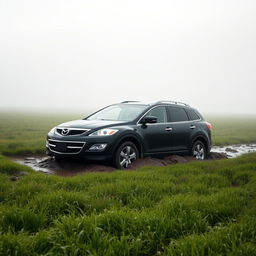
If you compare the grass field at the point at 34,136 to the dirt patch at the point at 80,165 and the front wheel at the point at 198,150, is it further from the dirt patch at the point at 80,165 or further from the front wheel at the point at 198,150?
the front wheel at the point at 198,150

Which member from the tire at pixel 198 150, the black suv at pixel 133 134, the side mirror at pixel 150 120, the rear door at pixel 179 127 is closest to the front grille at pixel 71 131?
the black suv at pixel 133 134

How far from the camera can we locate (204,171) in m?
8.11

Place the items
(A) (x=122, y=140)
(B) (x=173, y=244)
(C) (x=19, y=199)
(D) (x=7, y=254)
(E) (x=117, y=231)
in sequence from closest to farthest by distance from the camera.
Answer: (D) (x=7, y=254) < (B) (x=173, y=244) < (E) (x=117, y=231) < (C) (x=19, y=199) < (A) (x=122, y=140)

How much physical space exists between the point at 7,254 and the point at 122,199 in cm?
240

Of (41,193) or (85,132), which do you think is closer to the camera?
(41,193)

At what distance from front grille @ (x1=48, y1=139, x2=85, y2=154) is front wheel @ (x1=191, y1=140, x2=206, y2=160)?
3.69m

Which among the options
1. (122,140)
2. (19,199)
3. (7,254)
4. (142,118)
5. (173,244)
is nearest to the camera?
(7,254)

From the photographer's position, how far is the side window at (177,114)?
10265mm

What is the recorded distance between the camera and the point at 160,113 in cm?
997

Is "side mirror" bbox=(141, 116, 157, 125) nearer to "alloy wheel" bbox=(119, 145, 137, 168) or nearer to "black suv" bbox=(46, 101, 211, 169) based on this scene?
"black suv" bbox=(46, 101, 211, 169)

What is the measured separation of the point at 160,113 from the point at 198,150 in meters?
1.83

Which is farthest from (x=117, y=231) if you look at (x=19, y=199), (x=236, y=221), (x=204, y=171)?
(x=204, y=171)

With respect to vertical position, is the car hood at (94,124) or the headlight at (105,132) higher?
the car hood at (94,124)

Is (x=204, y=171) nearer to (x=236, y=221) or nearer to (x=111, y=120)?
(x=111, y=120)
